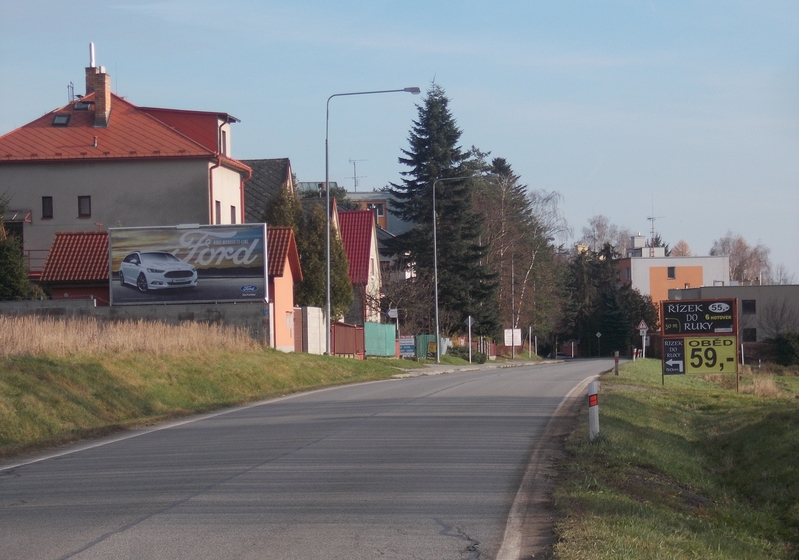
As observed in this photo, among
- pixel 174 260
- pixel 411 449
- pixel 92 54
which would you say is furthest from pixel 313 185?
pixel 411 449

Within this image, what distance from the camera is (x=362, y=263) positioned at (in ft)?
180

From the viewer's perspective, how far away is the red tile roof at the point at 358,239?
5447 centimetres

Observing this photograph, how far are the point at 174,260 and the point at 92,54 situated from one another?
16.7m

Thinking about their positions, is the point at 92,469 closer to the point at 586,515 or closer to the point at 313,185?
the point at 586,515

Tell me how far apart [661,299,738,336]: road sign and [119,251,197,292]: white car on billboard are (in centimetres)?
1753

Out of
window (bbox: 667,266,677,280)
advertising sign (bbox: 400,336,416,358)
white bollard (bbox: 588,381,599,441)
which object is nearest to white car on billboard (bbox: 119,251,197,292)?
advertising sign (bbox: 400,336,416,358)

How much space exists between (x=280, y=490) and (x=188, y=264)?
26.0 m

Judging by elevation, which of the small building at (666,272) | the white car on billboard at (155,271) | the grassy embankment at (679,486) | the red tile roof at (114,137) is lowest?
the grassy embankment at (679,486)

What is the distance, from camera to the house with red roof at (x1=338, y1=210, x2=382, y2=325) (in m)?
54.1

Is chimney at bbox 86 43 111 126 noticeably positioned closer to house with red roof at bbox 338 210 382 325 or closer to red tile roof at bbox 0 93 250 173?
red tile roof at bbox 0 93 250 173

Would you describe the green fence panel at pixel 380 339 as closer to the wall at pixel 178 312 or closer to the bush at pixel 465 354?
the bush at pixel 465 354

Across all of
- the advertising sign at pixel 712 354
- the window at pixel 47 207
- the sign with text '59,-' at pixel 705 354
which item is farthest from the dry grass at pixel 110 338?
the window at pixel 47 207

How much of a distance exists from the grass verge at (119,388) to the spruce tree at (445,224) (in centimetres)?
3198

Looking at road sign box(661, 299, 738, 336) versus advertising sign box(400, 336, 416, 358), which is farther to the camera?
advertising sign box(400, 336, 416, 358)
